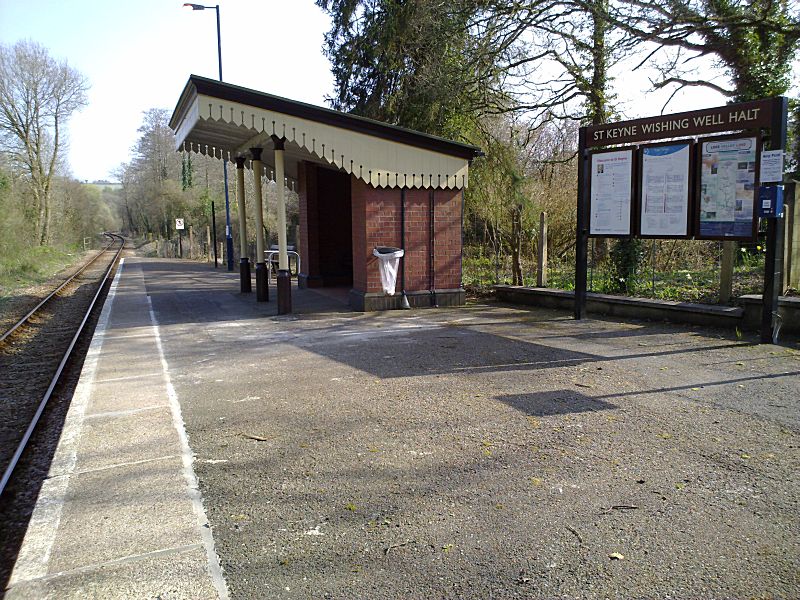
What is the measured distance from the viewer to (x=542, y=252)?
41.3ft

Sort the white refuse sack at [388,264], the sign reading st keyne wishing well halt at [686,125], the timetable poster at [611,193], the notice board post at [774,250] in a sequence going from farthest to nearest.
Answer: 1. the white refuse sack at [388,264]
2. the timetable poster at [611,193]
3. the sign reading st keyne wishing well halt at [686,125]
4. the notice board post at [774,250]

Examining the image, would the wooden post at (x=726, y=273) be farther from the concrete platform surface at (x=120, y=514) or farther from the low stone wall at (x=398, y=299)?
the concrete platform surface at (x=120, y=514)

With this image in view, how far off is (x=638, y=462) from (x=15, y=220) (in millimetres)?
30883

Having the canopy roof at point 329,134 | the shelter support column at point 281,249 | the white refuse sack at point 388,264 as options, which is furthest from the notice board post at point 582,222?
the shelter support column at point 281,249

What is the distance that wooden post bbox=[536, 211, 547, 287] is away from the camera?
12.4m

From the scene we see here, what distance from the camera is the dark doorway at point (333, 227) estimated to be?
682 inches

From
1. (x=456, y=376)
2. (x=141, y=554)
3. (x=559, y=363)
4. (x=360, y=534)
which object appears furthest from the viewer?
(x=559, y=363)

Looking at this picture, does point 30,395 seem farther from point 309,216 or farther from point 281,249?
point 309,216

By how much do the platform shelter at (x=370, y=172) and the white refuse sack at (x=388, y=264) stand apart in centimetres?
15

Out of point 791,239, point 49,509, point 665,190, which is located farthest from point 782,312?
point 49,509

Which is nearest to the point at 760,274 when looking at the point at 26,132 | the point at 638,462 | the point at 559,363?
the point at 559,363

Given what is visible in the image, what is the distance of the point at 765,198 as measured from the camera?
773 cm

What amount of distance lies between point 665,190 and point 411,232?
499cm

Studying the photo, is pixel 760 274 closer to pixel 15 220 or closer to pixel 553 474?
pixel 553 474
